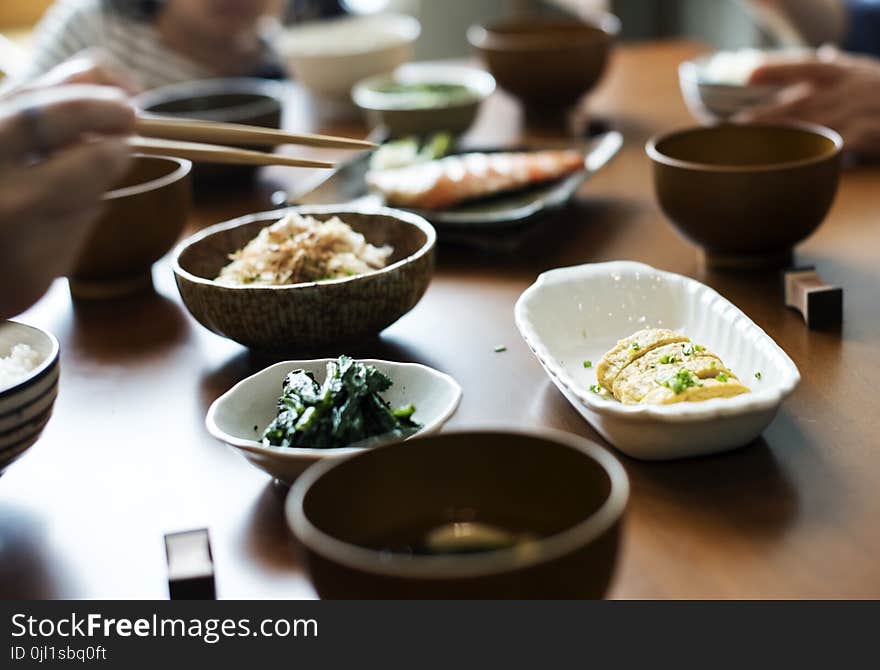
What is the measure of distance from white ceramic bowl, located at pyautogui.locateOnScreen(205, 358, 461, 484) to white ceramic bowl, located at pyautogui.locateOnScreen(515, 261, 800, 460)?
5.0 inches

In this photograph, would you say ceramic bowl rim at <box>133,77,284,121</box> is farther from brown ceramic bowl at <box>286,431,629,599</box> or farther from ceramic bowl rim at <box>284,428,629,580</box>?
ceramic bowl rim at <box>284,428,629,580</box>

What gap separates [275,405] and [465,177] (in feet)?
2.58

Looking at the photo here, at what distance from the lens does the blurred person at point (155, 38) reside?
288 cm

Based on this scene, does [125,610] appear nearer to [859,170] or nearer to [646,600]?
[646,600]

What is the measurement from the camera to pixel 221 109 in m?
2.35

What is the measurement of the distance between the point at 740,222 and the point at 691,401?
535 mm

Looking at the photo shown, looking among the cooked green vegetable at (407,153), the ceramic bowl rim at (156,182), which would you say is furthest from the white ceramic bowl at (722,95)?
the ceramic bowl rim at (156,182)

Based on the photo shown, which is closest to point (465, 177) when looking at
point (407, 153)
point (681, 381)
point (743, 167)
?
point (407, 153)

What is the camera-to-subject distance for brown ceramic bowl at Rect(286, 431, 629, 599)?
28.8 inches

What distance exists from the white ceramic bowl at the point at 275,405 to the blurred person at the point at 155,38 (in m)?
1.97

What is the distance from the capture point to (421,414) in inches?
43.1

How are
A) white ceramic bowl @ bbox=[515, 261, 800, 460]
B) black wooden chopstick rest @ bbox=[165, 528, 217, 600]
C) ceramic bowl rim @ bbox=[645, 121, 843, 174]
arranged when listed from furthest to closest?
ceramic bowl rim @ bbox=[645, 121, 843, 174] → white ceramic bowl @ bbox=[515, 261, 800, 460] → black wooden chopstick rest @ bbox=[165, 528, 217, 600]

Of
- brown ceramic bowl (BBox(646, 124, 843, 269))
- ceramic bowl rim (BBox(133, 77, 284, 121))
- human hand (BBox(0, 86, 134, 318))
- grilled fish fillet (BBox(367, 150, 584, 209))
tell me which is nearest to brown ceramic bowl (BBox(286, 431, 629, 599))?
human hand (BBox(0, 86, 134, 318))

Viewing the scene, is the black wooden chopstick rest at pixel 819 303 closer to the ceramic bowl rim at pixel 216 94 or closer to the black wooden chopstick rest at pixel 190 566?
the black wooden chopstick rest at pixel 190 566
